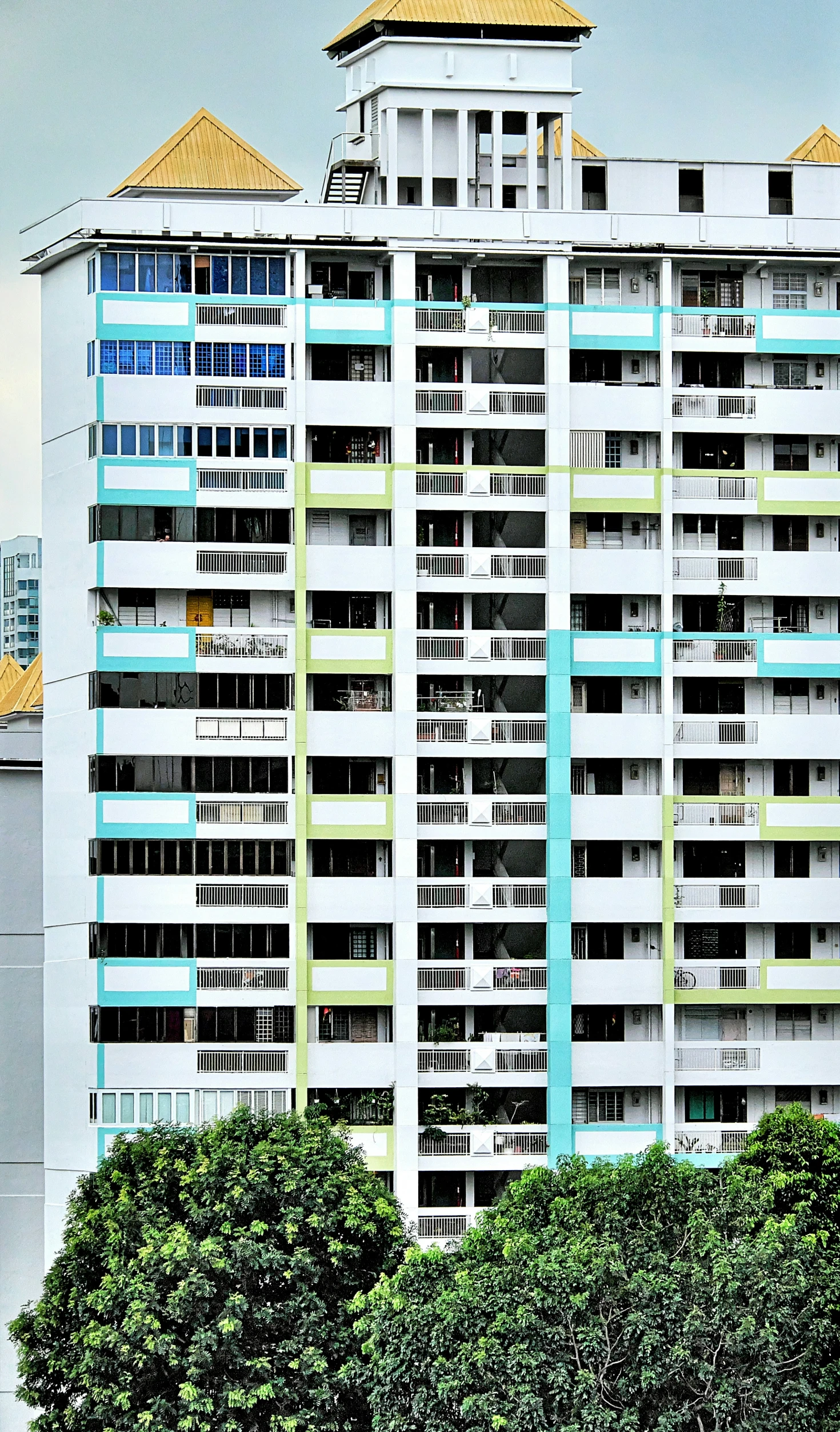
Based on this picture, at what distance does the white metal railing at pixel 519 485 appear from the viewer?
38.0 meters

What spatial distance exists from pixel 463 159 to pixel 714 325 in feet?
20.5

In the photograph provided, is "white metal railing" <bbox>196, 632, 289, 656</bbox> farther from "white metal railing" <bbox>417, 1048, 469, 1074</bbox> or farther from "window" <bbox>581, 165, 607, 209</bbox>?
"window" <bbox>581, 165, 607, 209</bbox>

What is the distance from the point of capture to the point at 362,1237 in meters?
30.8

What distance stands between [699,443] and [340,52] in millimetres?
11510

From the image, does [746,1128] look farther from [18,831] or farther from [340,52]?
[340,52]

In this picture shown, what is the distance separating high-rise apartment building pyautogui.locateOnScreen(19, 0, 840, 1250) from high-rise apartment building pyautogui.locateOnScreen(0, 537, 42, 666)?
220 feet

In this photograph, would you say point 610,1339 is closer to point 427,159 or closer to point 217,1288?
point 217,1288

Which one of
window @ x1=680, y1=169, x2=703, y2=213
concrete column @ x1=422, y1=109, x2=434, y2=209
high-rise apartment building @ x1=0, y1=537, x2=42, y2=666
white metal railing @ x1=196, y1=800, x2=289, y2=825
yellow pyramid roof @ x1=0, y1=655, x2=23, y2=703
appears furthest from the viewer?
high-rise apartment building @ x1=0, y1=537, x2=42, y2=666

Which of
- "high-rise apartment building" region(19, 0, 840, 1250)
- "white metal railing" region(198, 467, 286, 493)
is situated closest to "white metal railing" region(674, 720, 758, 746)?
"high-rise apartment building" region(19, 0, 840, 1250)

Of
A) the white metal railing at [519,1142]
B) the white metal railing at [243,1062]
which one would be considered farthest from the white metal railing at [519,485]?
the white metal railing at [519,1142]

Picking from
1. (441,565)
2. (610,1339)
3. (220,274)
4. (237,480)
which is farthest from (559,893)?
(220,274)

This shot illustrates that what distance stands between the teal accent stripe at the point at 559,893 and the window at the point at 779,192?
10748 millimetres

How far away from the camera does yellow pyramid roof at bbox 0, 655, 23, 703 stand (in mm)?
56344

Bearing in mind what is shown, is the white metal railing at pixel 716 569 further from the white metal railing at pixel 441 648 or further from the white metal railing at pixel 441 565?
the white metal railing at pixel 441 648
